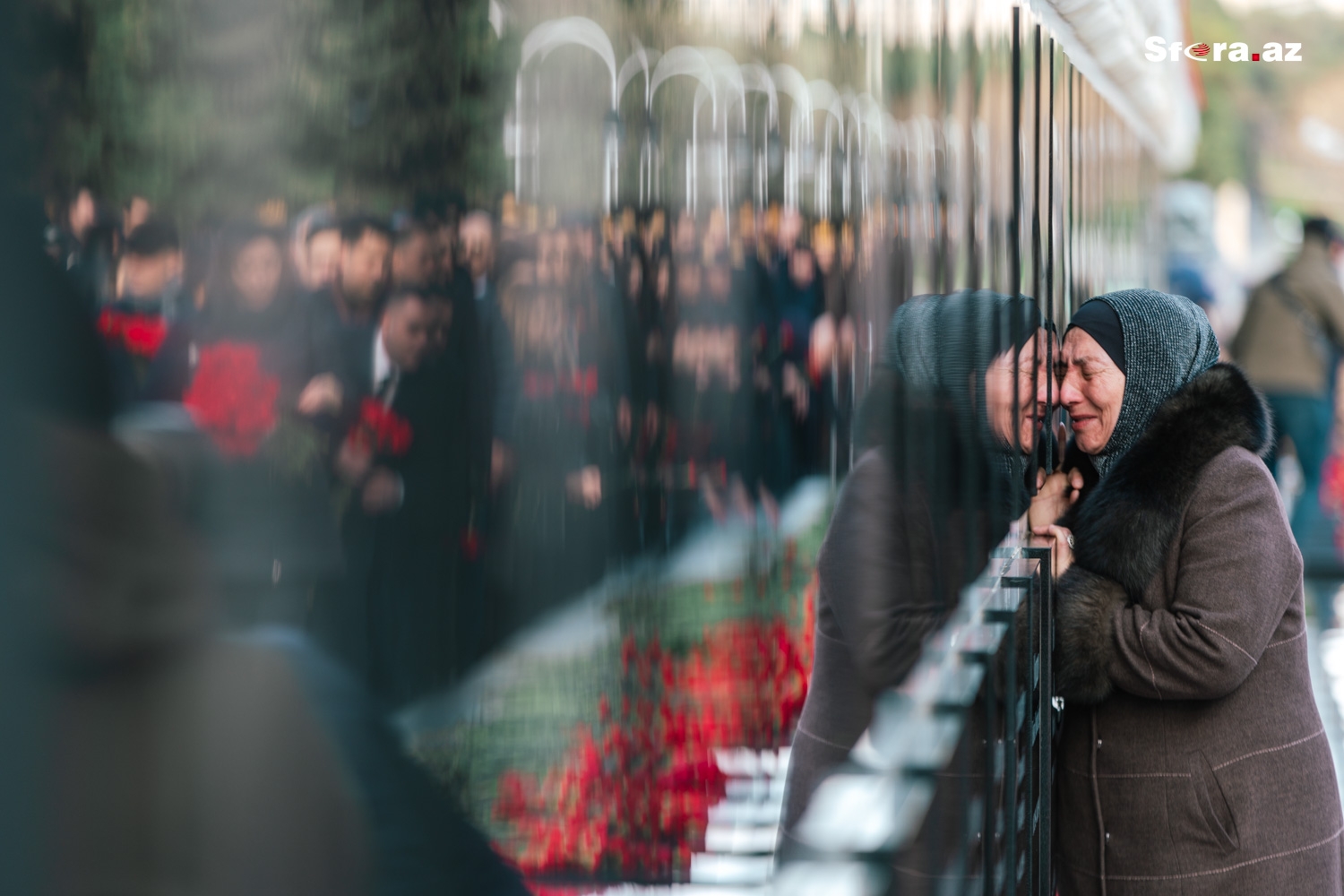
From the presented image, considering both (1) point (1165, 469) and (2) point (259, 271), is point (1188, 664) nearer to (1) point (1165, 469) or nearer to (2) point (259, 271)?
(1) point (1165, 469)

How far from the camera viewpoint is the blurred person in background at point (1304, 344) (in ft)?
18.5

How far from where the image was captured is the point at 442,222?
452mm

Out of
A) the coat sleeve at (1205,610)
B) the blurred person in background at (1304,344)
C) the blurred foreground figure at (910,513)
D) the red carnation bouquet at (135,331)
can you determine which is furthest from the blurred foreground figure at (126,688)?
the blurred person in background at (1304,344)

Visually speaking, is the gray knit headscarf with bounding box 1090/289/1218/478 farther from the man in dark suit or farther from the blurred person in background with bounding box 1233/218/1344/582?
the blurred person in background with bounding box 1233/218/1344/582

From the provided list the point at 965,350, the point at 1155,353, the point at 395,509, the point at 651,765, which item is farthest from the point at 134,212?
the point at 1155,353

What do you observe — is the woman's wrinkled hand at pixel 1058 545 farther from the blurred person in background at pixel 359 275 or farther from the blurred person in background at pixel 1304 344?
the blurred person in background at pixel 1304 344

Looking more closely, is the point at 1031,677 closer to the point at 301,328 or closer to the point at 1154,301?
the point at 1154,301

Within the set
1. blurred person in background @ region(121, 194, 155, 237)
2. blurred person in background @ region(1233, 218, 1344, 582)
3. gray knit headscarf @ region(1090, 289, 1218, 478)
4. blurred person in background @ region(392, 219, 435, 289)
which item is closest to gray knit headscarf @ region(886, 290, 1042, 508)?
gray knit headscarf @ region(1090, 289, 1218, 478)

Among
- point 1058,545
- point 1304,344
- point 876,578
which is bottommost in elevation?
point 1058,545

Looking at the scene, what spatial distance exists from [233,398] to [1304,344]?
6.10 meters

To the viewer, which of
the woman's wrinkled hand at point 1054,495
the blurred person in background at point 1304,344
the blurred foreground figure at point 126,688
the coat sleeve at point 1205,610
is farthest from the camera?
the blurred person in background at point 1304,344

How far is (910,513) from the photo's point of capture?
1.10 metres

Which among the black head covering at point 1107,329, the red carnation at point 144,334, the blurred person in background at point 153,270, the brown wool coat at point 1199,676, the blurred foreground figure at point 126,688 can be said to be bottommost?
the brown wool coat at point 1199,676

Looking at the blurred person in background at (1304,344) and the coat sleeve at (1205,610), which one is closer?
the coat sleeve at (1205,610)
